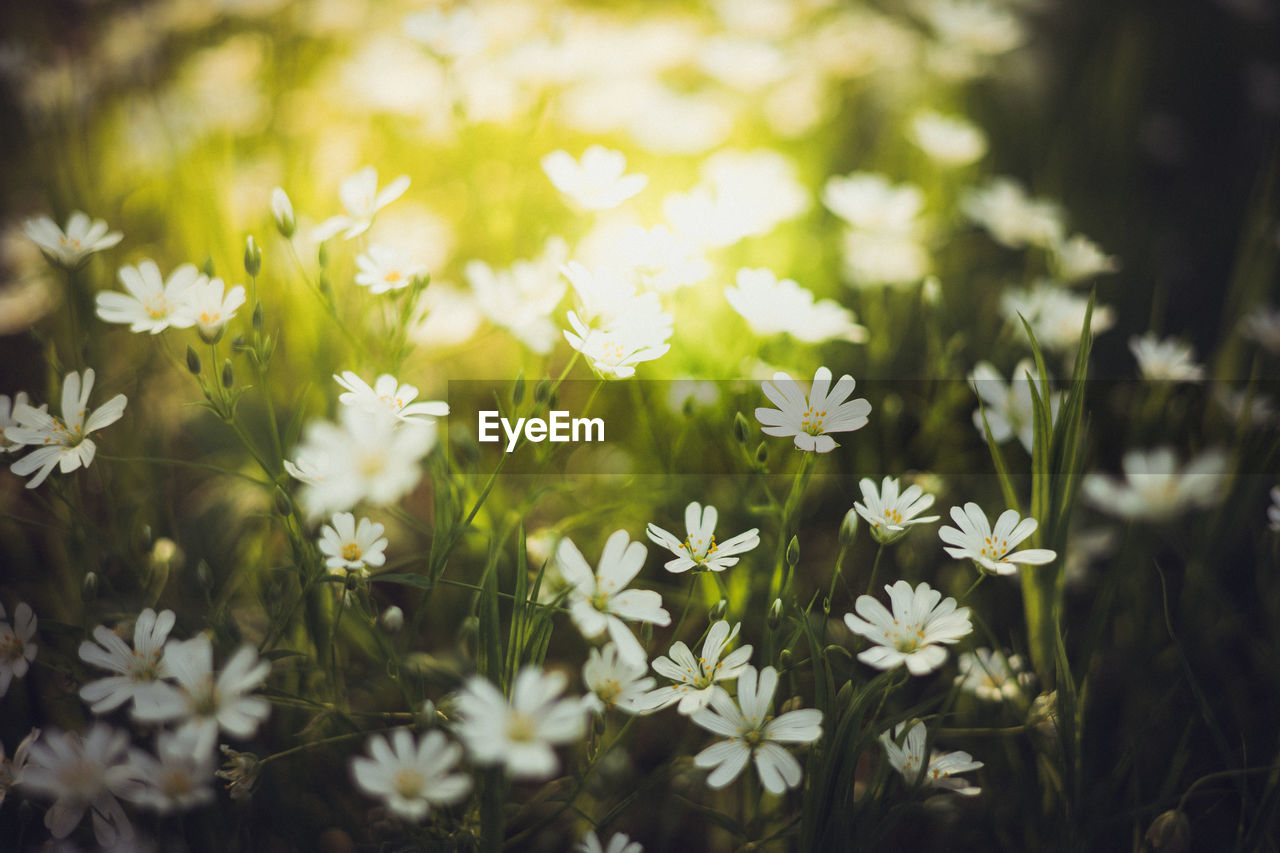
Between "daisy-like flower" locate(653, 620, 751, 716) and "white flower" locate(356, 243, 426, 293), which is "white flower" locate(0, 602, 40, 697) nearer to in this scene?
"white flower" locate(356, 243, 426, 293)

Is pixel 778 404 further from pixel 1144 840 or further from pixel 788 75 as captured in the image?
pixel 788 75

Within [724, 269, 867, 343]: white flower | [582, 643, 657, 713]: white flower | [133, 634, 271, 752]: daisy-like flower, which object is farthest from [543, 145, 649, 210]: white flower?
[133, 634, 271, 752]: daisy-like flower

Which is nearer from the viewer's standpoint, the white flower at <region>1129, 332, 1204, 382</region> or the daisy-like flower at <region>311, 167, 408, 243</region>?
the daisy-like flower at <region>311, 167, 408, 243</region>

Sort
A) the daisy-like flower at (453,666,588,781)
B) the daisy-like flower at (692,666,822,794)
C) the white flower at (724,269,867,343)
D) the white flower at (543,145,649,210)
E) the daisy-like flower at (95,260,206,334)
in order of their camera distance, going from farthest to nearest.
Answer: the white flower at (543,145,649,210), the white flower at (724,269,867,343), the daisy-like flower at (95,260,206,334), the daisy-like flower at (692,666,822,794), the daisy-like flower at (453,666,588,781)

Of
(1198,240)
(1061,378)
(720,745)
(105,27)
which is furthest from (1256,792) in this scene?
(105,27)

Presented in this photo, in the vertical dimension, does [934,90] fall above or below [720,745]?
above

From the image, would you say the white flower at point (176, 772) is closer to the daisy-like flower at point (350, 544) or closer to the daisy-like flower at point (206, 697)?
the daisy-like flower at point (206, 697)
